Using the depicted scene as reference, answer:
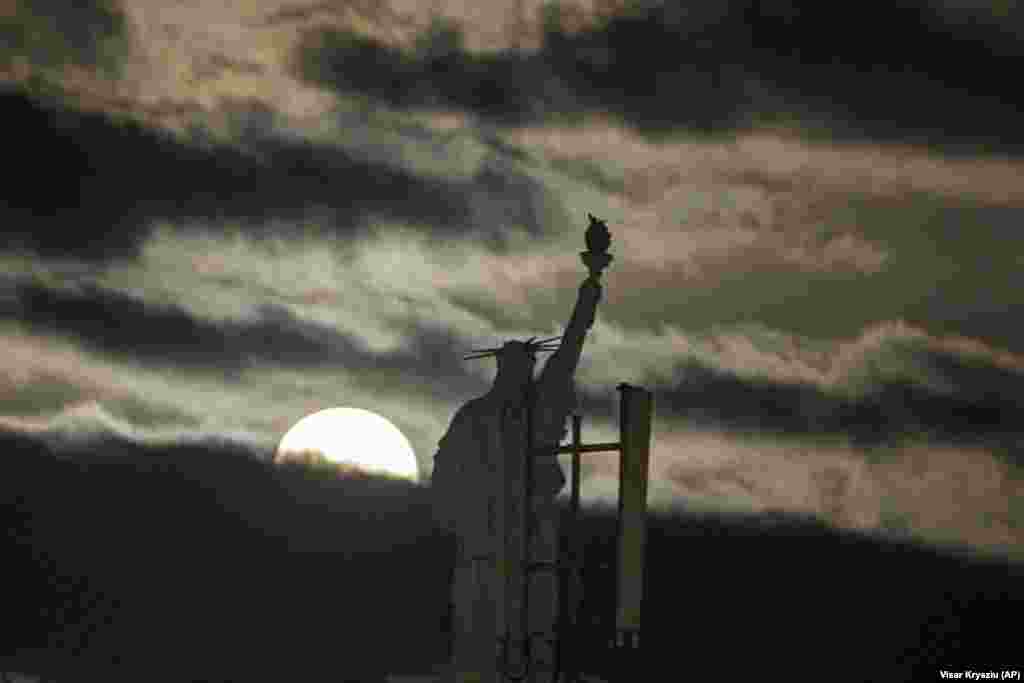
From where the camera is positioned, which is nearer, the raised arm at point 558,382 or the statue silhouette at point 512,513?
the statue silhouette at point 512,513

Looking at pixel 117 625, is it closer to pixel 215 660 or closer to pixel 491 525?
pixel 215 660

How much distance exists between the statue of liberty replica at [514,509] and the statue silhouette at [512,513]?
17 millimetres

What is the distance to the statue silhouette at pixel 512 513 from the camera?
45.7 meters

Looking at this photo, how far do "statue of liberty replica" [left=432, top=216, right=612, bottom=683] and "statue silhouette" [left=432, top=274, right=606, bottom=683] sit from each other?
0.02 meters

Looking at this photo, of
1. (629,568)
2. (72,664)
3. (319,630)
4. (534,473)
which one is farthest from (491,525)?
(319,630)

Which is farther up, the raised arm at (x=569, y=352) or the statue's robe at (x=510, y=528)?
the raised arm at (x=569, y=352)

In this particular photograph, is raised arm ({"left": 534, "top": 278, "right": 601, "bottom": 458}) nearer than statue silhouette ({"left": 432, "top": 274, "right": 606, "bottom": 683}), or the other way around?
statue silhouette ({"left": 432, "top": 274, "right": 606, "bottom": 683})

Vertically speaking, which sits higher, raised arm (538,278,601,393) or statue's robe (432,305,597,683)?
raised arm (538,278,601,393)

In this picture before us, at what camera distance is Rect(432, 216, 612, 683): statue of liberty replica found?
149 feet

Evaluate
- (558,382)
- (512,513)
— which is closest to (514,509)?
(512,513)

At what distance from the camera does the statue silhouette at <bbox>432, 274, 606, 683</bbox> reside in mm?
45719

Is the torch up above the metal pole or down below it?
above

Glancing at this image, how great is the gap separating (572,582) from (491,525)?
2508 mm

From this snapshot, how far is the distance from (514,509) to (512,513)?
83 millimetres
